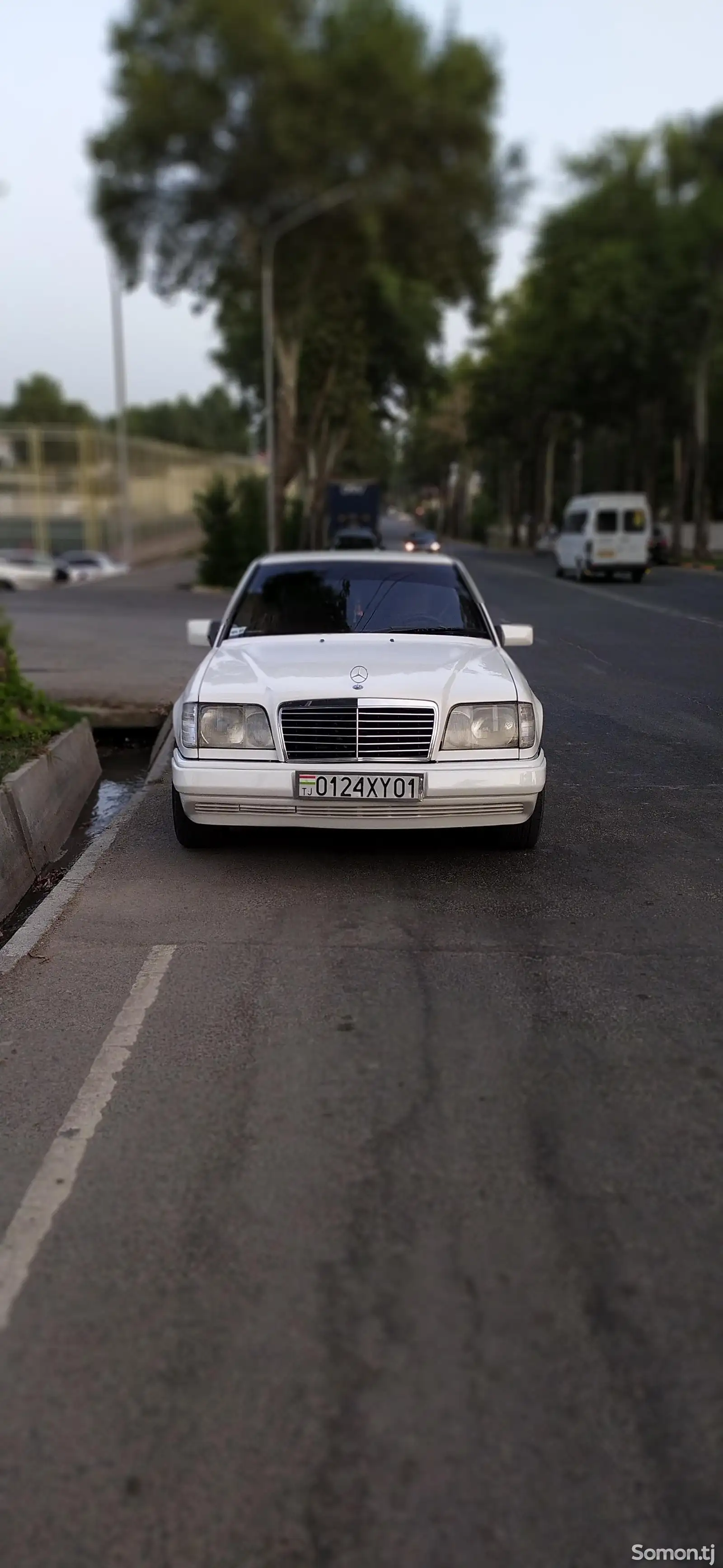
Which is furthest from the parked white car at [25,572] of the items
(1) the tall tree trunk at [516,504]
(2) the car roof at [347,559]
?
(1) the tall tree trunk at [516,504]

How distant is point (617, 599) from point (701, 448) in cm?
1830

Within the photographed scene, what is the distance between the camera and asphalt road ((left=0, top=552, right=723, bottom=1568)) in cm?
238

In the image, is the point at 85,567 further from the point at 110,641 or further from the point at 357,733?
the point at 357,733

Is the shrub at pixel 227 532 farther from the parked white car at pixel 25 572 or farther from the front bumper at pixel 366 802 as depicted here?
the front bumper at pixel 366 802

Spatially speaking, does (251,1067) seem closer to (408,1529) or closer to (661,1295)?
(661,1295)

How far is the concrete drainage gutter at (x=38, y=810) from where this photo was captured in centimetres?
652

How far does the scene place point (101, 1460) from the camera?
2.48 metres

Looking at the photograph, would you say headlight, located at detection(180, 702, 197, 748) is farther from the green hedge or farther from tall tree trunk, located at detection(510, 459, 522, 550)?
tall tree trunk, located at detection(510, 459, 522, 550)

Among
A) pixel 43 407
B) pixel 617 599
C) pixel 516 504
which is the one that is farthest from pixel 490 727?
pixel 43 407

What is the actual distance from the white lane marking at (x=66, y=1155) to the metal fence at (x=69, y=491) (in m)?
37.4

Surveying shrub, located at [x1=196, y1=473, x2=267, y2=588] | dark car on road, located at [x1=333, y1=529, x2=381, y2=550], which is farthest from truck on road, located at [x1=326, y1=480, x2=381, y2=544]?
shrub, located at [x1=196, y1=473, x2=267, y2=588]

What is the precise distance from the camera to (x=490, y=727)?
6.35 meters

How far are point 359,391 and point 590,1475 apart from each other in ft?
163

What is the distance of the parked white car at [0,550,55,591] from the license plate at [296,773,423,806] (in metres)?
37.2
